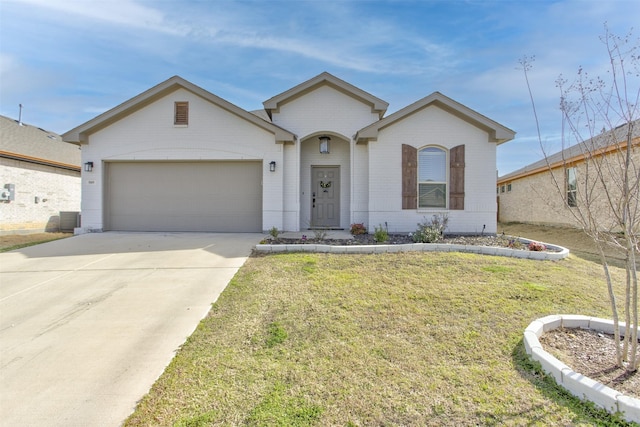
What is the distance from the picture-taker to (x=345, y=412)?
2283mm

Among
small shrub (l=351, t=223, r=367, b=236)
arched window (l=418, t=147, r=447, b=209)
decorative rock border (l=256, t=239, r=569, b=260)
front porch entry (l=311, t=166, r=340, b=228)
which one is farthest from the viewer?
front porch entry (l=311, t=166, r=340, b=228)

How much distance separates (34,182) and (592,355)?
17.1 metres

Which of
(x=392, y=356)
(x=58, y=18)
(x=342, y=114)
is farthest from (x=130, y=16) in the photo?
(x=392, y=356)

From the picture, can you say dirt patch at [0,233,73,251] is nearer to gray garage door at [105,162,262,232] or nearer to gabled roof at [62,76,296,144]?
gray garage door at [105,162,262,232]

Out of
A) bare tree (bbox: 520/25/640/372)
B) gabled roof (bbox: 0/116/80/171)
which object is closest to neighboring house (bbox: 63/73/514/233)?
gabled roof (bbox: 0/116/80/171)

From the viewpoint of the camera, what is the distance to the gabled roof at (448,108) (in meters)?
9.16

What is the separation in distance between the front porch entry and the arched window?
111 inches

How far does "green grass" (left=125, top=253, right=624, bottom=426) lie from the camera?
2.29 meters

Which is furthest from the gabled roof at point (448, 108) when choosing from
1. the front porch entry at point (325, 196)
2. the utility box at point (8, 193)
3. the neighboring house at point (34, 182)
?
the utility box at point (8, 193)

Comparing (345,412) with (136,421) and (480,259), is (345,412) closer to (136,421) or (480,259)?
(136,421)

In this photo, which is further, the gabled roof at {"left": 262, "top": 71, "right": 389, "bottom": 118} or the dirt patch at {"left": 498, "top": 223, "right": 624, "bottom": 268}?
the gabled roof at {"left": 262, "top": 71, "right": 389, "bottom": 118}

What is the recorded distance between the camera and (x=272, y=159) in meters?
9.85

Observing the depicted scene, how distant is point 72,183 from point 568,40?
710 inches

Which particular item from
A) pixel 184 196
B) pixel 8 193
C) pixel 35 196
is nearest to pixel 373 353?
pixel 184 196
